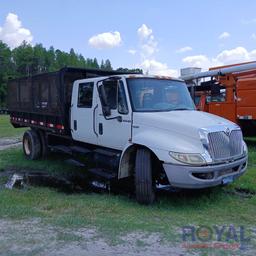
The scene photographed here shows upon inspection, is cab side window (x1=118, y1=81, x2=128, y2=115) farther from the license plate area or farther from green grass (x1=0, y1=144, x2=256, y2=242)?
the license plate area

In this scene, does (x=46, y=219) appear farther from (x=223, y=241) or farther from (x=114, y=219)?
(x=223, y=241)

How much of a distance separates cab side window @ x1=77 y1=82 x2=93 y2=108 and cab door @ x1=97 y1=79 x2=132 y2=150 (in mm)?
502

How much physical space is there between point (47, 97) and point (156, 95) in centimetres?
406

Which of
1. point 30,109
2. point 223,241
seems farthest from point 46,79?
point 223,241

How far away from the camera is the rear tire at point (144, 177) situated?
677 cm

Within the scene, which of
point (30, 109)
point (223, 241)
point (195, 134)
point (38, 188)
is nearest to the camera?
point (223, 241)

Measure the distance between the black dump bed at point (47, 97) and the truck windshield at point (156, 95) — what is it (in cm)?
274

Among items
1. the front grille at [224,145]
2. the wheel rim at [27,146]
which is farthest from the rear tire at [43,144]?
the front grille at [224,145]

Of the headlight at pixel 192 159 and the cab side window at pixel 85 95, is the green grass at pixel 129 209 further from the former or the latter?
the cab side window at pixel 85 95

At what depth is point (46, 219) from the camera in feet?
19.6

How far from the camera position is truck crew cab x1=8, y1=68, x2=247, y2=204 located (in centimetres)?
640

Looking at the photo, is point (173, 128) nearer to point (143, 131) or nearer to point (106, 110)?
point (143, 131)

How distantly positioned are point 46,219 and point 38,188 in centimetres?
243

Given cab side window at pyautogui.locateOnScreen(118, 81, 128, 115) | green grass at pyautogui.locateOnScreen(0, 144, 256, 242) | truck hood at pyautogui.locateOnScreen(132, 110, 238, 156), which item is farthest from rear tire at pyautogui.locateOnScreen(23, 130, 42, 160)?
truck hood at pyautogui.locateOnScreen(132, 110, 238, 156)
